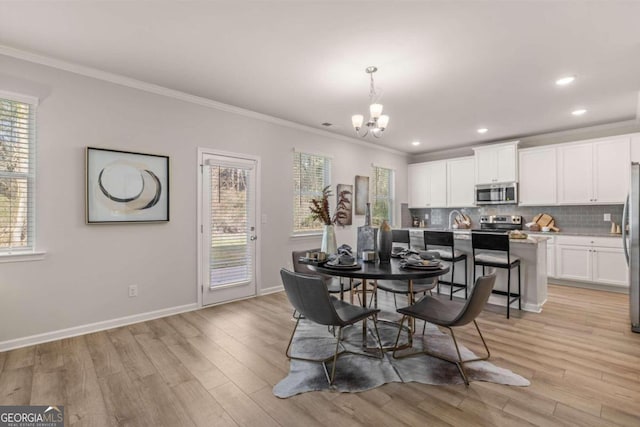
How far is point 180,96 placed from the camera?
12.2ft

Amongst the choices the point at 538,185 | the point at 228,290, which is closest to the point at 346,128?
the point at 228,290

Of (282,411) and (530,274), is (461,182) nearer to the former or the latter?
(530,274)

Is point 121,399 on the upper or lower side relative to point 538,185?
lower

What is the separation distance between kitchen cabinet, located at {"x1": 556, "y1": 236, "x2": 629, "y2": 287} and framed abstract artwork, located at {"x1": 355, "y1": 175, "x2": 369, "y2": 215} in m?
3.32

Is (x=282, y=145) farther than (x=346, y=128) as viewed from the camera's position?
No

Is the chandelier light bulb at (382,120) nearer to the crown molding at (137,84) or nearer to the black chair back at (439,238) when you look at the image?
the black chair back at (439,238)

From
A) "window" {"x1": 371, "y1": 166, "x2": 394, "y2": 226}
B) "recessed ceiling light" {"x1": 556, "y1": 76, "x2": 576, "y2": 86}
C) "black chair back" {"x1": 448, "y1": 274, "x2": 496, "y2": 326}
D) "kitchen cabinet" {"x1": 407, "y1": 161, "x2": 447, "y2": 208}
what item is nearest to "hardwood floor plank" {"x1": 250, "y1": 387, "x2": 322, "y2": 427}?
"black chair back" {"x1": 448, "y1": 274, "x2": 496, "y2": 326}

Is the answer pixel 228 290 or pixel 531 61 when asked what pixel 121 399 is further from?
pixel 531 61

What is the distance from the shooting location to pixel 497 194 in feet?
19.4

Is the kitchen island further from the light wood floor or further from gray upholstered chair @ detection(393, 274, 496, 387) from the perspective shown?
gray upholstered chair @ detection(393, 274, 496, 387)

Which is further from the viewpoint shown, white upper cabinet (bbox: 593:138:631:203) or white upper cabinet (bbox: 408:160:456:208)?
white upper cabinet (bbox: 408:160:456:208)

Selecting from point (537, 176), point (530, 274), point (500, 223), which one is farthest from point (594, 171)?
point (530, 274)

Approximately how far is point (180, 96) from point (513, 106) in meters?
4.39

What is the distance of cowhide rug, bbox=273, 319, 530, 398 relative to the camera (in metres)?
2.16
